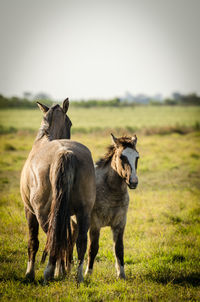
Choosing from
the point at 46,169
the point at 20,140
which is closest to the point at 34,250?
the point at 46,169

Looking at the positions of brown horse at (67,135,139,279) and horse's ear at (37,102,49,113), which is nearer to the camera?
brown horse at (67,135,139,279)

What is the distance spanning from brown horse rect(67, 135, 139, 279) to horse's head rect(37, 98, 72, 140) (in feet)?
2.90

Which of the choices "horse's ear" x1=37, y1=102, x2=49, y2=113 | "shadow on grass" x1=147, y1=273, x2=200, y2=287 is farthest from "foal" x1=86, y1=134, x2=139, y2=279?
"horse's ear" x1=37, y1=102, x2=49, y2=113

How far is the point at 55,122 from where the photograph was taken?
4953 mm

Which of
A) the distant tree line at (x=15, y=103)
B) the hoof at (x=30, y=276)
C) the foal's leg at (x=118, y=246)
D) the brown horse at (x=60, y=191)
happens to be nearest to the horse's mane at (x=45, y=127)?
the brown horse at (x=60, y=191)

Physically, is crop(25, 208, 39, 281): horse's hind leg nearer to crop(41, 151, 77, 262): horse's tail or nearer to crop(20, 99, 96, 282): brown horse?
crop(20, 99, 96, 282): brown horse

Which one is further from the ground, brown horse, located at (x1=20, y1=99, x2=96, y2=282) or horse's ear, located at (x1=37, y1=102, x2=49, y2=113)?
horse's ear, located at (x1=37, y1=102, x2=49, y2=113)

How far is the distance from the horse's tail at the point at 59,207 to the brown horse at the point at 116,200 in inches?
42.3

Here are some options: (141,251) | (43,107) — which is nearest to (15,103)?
(43,107)

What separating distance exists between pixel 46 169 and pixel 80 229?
840mm

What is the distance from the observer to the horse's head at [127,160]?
4.39 meters

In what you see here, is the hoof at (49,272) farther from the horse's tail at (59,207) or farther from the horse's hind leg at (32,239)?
the horse's hind leg at (32,239)

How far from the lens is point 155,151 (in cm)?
1947

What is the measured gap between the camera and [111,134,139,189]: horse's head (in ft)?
14.4
